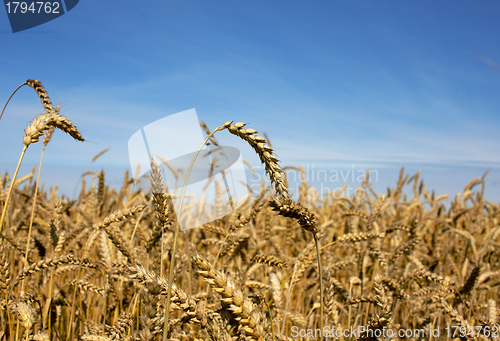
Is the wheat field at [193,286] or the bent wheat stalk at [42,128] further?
the bent wheat stalk at [42,128]

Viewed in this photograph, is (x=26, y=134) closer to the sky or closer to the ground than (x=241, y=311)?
closer to the sky

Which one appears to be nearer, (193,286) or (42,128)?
(42,128)

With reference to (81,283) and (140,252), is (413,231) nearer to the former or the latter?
(140,252)

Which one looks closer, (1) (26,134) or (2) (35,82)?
(1) (26,134)

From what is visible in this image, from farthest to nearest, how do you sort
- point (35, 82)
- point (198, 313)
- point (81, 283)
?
point (81, 283)
point (35, 82)
point (198, 313)

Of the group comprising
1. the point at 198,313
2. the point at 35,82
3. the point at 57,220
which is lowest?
the point at 198,313

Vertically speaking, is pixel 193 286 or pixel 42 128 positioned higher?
pixel 42 128

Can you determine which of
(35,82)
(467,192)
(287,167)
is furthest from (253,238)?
(467,192)

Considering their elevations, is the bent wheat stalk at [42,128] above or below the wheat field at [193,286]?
above

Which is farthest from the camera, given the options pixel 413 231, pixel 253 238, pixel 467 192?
pixel 467 192

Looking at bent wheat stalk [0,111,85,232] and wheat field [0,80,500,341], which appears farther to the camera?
bent wheat stalk [0,111,85,232]

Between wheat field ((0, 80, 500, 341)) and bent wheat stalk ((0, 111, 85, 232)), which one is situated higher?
bent wheat stalk ((0, 111, 85, 232))

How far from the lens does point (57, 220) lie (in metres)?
2.05

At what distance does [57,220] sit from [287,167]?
3.51 m
